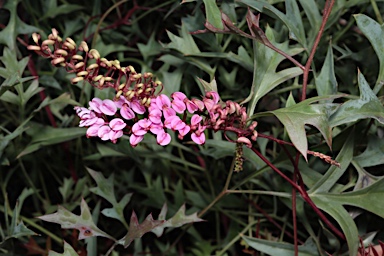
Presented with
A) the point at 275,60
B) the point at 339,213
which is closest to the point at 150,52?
the point at 275,60

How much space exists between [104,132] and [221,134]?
11.4 inches

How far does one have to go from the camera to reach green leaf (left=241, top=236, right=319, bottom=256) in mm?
632

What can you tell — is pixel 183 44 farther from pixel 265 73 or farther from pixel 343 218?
pixel 343 218

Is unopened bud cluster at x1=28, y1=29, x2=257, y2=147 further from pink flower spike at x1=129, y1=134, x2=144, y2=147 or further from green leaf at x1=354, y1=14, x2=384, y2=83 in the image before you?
green leaf at x1=354, y1=14, x2=384, y2=83

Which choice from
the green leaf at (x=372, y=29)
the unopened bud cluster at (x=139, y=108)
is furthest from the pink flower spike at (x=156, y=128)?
the green leaf at (x=372, y=29)

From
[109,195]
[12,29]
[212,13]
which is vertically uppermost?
[212,13]

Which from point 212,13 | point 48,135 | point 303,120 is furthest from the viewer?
→ point 48,135

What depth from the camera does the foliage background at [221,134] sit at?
0.59 m

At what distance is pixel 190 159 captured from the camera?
85cm

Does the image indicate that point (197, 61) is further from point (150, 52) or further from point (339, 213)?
point (339, 213)

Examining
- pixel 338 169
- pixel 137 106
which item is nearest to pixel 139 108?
pixel 137 106

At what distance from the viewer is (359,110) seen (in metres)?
0.51

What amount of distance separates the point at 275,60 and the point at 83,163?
36 cm

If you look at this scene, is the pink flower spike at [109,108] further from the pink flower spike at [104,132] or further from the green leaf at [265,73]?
the green leaf at [265,73]
